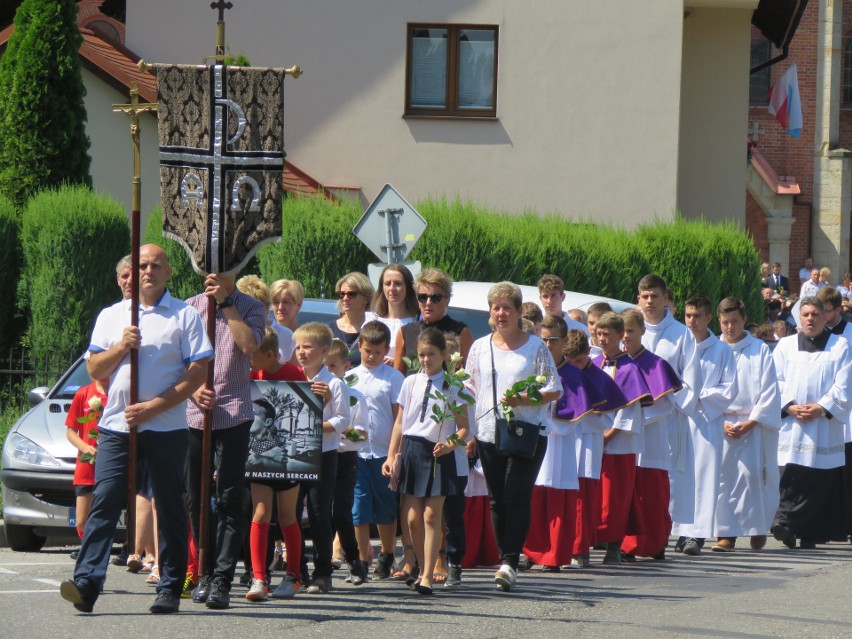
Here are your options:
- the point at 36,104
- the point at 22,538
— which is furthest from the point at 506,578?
the point at 36,104

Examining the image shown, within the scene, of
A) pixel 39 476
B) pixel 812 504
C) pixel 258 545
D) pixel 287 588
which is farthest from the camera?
pixel 812 504

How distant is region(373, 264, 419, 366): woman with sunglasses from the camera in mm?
11352

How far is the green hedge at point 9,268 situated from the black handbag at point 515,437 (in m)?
10.4

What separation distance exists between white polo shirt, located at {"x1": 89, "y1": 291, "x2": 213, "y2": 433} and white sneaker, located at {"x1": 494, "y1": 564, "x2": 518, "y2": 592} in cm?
231

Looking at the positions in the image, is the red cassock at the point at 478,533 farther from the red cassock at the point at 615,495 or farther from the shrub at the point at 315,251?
the shrub at the point at 315,251

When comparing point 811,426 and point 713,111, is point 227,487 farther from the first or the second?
point 713,111

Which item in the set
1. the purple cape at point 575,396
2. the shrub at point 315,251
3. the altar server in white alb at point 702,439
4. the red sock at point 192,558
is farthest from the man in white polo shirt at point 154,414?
the shrub at point 315,251

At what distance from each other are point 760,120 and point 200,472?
38.7m

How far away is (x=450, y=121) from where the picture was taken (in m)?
24.3

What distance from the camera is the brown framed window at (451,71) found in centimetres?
2434

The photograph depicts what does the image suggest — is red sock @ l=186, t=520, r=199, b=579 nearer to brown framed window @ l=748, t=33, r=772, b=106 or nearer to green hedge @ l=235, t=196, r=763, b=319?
green hedge @ l=235, t=196, r=763, b=319

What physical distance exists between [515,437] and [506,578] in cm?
86

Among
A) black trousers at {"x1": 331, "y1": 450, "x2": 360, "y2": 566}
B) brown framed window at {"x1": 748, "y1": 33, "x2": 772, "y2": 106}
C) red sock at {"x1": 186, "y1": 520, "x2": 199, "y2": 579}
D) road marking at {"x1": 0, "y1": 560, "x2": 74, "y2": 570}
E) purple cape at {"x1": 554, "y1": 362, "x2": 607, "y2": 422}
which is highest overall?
brown framed window at {"x1": 748, "y1": 33, "x2": 772, "y2": 106}

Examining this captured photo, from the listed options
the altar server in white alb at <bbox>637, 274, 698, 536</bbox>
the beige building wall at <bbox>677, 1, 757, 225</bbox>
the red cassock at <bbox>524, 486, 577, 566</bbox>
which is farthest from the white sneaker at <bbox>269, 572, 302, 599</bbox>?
the beige building wall at <bbox>677, 1, 757, 225</bbox>
